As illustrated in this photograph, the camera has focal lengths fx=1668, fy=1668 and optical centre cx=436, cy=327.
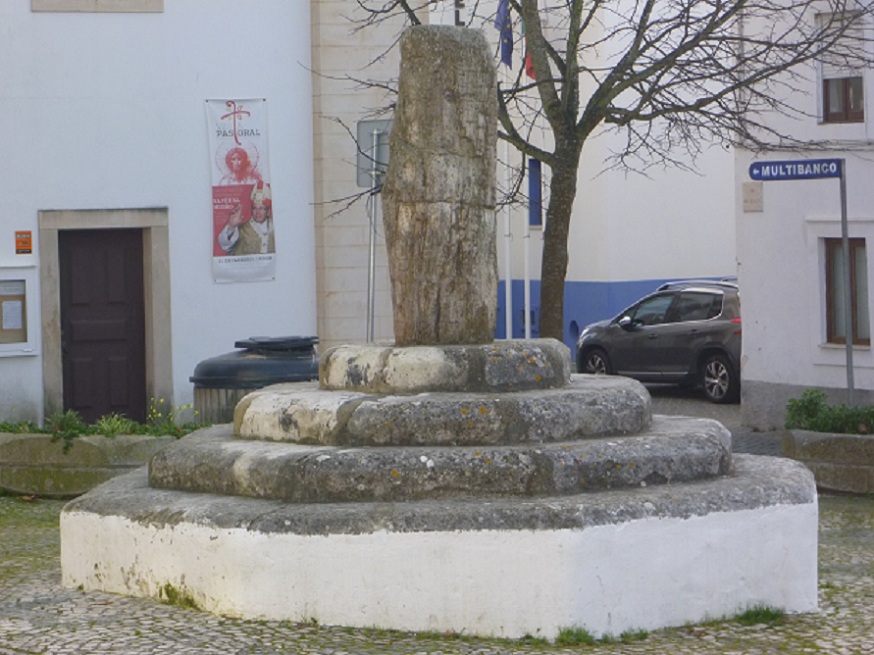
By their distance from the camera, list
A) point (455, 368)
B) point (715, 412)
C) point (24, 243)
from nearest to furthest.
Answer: point (455, 368) → point (24, 243) → point (715, 412)

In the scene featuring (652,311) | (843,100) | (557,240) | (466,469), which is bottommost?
(466,469)

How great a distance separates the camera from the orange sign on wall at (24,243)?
629 inches

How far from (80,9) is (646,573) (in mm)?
10741

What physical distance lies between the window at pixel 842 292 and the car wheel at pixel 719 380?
13.0 feet

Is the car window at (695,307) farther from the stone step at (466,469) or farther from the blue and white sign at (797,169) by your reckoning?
the stone step at (466,469)

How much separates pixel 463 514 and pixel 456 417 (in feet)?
2.26

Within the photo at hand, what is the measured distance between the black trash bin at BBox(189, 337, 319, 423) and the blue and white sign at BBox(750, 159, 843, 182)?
4707 millimetres

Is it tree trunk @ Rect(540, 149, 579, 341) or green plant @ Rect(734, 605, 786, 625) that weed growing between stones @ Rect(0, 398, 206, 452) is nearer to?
tree trunk @ Rect(540, 149, 579, 341)

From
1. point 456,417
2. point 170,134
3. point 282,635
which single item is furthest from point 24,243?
point 282,635

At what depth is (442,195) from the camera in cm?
849

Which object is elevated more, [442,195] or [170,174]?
[170,174]

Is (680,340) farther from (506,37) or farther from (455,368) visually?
(455,368)

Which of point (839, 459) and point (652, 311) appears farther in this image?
point (652, 311)

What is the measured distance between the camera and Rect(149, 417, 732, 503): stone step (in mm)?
7395
